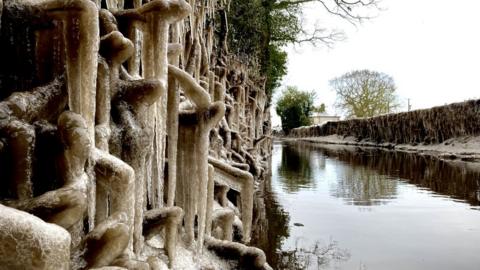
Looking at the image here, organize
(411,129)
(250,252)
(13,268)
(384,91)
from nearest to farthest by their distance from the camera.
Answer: (13,268), (250,252), (411,129), (384,91)

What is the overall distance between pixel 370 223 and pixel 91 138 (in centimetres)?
552

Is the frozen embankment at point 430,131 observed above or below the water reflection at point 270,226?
above

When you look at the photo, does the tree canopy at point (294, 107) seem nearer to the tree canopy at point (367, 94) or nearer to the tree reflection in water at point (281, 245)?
the tree canopy at point (367, 94)

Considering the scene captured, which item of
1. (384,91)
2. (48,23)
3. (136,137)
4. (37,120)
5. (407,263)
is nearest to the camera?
(37,120)

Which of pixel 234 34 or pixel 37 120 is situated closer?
pixel 37 120

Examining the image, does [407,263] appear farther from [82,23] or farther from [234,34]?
[234,34]

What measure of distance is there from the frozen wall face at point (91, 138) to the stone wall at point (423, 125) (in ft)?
69.7

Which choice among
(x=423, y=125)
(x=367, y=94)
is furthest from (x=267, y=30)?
(x=367, y=94)

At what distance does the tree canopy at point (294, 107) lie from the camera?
176 ft

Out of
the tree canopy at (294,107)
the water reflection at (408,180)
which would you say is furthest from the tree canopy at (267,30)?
the tree canopy at (294,107)

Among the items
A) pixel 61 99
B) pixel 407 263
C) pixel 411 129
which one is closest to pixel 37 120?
pixel 61 99

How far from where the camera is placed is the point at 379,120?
32.9 metres

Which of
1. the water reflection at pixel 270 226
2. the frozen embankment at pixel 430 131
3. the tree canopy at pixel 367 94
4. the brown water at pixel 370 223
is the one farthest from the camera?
the tree canopy at pixel 367 94

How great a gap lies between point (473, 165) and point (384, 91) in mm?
30543
